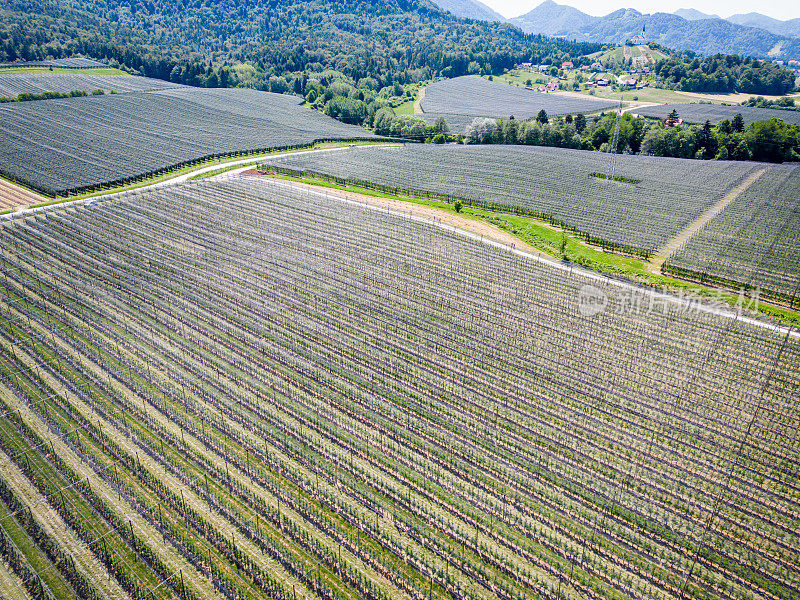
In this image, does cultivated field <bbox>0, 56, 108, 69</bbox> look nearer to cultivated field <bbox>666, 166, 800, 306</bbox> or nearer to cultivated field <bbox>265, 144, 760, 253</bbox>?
cultivated field <bbox>265, 144, 760, 253</bbox>

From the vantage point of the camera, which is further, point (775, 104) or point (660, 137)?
point (775, 104)

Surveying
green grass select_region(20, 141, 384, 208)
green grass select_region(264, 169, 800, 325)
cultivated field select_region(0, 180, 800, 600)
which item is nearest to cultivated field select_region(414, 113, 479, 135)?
green grass select_region(20, 141, 384, 208)

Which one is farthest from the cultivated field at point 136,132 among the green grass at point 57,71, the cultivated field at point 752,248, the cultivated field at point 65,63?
the cultivated field at point 752,248

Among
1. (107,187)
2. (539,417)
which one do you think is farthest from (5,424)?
(107,187)

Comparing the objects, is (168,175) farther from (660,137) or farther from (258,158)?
(660,137)

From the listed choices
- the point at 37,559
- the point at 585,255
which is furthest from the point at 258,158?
the point at 37,559

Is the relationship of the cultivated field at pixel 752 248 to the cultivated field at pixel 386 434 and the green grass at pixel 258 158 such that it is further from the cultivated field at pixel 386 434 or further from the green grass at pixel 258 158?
the green grass at pixel 258 158
